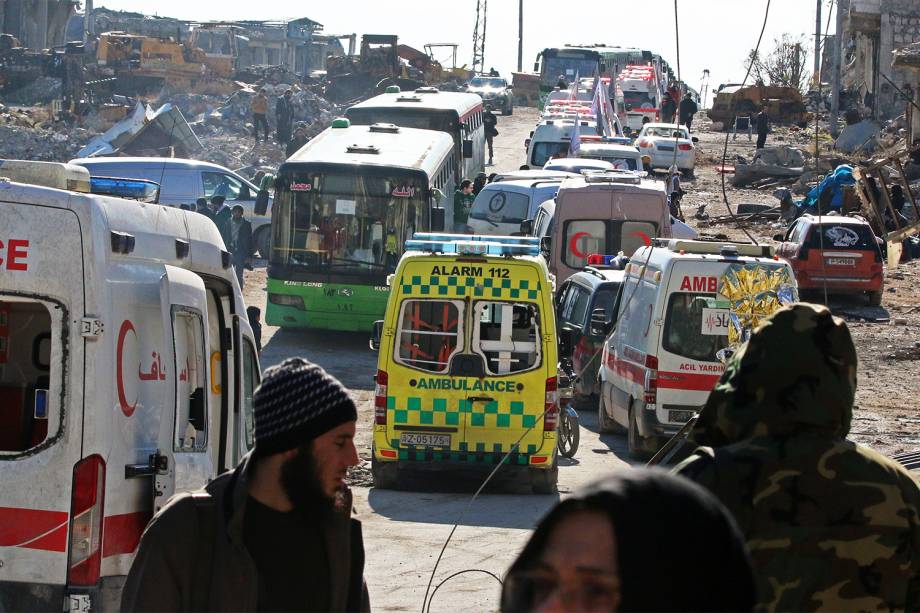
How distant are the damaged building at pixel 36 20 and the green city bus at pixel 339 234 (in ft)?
170

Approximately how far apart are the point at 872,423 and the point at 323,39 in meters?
78.2

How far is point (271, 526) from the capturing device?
330 cm

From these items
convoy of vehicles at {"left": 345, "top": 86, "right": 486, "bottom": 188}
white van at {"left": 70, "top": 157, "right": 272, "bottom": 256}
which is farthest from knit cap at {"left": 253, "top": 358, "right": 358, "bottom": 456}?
convoy of vehicles at {"left": 345, "top": 86, "right": 486, "bottom": 188}

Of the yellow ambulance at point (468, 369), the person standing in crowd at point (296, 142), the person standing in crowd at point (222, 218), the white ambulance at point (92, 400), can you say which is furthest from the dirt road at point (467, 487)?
the person standing in crowd at point (296, 142)

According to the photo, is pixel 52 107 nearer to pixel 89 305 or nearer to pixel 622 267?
pixel 622 267

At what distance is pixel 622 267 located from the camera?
742 inches

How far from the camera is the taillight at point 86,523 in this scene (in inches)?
208

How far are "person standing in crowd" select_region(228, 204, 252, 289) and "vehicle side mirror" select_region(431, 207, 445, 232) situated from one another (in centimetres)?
426

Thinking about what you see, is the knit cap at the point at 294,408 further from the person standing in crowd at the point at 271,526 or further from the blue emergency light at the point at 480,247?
the blue emergency light at the point at 480,247

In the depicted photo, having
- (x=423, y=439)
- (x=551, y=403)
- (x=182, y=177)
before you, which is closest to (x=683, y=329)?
(x=551, y=403)

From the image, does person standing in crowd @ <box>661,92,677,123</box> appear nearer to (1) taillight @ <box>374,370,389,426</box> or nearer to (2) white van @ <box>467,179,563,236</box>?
(2) white van @ <box>467,179,563,236</box>

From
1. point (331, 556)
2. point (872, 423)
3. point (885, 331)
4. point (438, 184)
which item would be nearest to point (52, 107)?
point (438, 184)

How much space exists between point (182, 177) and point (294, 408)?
80.9 ft

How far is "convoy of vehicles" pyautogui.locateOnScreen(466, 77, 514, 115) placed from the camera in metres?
67.7
